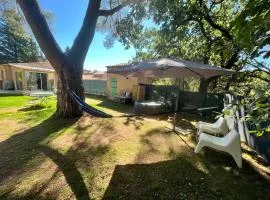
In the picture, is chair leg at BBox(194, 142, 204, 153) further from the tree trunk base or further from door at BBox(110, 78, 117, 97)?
door at BBox(110, 78, 117, 97)

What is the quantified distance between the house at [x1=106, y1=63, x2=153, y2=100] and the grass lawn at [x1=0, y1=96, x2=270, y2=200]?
691 centimetres

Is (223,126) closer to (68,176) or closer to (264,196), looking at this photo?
(264,196)

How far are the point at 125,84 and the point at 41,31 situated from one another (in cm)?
809

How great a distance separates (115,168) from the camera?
347 centimetres

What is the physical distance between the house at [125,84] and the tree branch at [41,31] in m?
5.43

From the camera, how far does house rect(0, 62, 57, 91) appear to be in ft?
54.2

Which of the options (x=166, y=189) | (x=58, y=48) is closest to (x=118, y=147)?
(x=166, y=189)

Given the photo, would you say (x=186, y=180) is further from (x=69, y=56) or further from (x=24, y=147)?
(x=69, y=56)

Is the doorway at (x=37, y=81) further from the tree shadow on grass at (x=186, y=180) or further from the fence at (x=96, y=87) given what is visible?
the tree shadow on grass at (x=186, y=180)

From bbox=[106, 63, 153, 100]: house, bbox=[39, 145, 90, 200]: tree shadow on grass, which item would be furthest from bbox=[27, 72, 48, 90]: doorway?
bbox=[39, 145, 90, 200]: tree shadow on grass

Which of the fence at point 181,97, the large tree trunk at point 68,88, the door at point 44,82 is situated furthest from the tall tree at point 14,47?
the large tree trunk at point 68,88

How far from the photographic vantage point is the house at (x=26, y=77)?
16516 millimetres

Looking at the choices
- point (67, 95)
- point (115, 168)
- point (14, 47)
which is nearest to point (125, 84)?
point (67, 95)

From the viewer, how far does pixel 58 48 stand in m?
6.20
